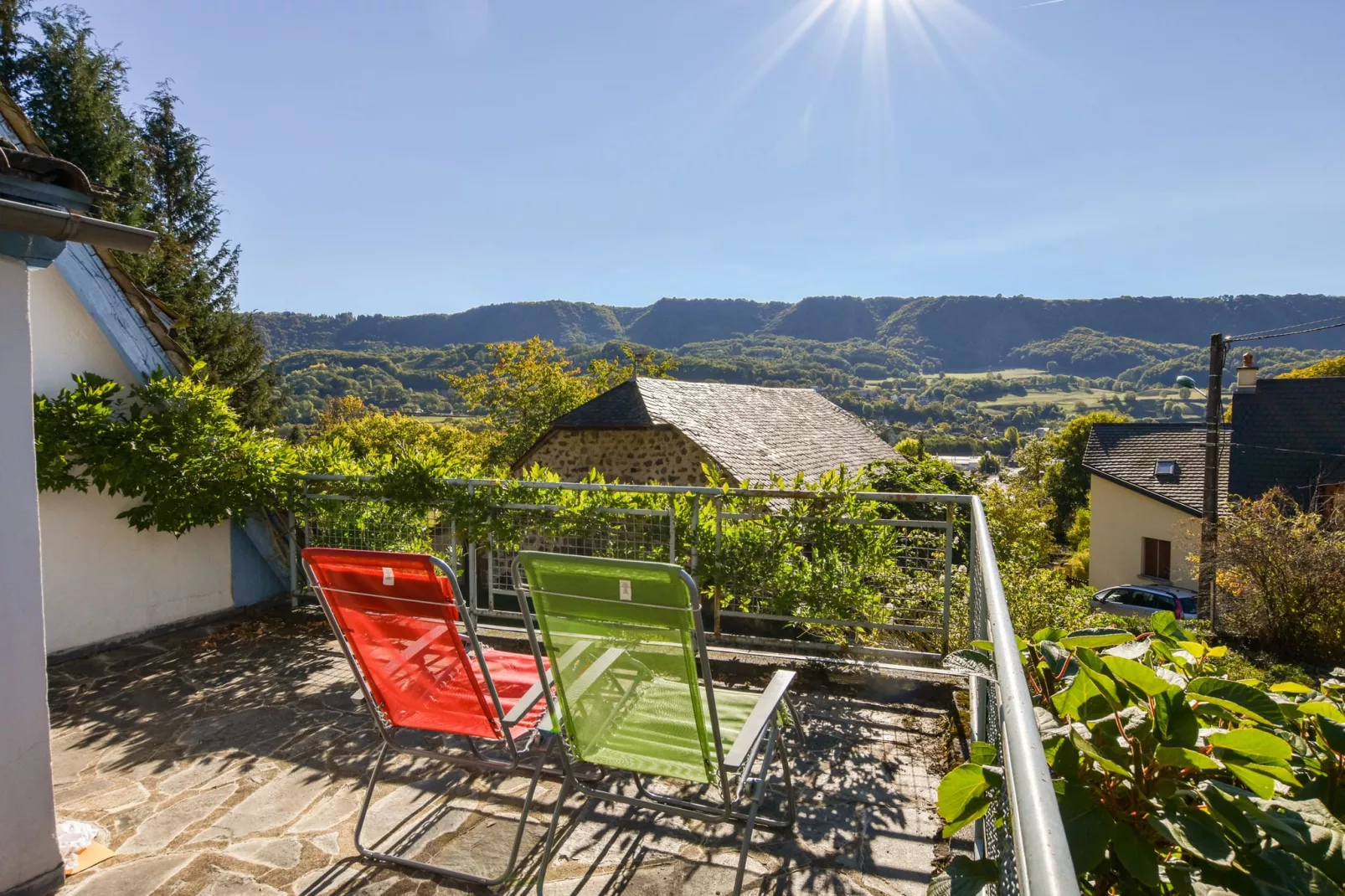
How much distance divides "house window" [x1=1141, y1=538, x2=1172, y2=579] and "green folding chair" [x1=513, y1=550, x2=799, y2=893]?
946 inches

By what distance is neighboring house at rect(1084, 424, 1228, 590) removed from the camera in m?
21.2

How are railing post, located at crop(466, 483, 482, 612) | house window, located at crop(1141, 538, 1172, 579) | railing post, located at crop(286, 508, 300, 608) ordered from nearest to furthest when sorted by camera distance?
railing post, located at crop(466, 483, 482, 612) < railing post, located at crop(286, 508, 300, 608) < house window, located at crop(1141, 538, 1172, 579)

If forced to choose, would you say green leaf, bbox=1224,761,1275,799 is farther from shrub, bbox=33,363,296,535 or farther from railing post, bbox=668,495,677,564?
shrub, bbox=33,363,296,535

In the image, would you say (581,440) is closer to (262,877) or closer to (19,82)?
(262,877)

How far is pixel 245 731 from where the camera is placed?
138 inches

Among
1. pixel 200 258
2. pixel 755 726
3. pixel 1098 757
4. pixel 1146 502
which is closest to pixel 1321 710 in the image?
pixel 1098 757

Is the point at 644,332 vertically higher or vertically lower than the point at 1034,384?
higher

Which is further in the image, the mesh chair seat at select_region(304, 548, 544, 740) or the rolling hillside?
the rolling hillside

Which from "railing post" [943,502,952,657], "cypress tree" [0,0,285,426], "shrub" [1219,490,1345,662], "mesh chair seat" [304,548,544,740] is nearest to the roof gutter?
"mesh chair seat" [304,548,544,740]

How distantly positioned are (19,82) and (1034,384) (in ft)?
391

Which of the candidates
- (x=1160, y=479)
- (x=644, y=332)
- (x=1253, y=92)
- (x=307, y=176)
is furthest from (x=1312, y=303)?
(x=307, y=176)

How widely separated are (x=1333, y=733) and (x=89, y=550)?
6.03m

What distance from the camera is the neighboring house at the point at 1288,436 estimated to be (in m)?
19.9

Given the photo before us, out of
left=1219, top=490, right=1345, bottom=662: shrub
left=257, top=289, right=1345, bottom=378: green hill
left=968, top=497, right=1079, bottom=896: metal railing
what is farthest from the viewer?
left=257, top=289, right=1345, bottom=378: green hill
